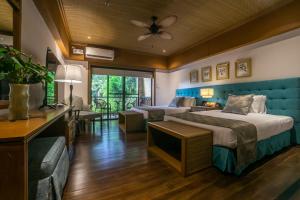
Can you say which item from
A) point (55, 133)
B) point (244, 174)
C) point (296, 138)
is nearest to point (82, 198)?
point (55, 133)

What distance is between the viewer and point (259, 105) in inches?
122

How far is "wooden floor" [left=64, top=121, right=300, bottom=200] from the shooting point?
1.46 metres

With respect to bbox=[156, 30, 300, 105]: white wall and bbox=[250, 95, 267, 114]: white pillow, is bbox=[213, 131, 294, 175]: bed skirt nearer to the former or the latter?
bbox=[250, 95, 267, 114]: white pillow

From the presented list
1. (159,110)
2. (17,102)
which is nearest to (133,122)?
(159,110)

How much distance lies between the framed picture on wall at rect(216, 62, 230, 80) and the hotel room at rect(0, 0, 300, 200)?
0.03 metres

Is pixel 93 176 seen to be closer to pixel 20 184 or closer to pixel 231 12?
pixel 20 184

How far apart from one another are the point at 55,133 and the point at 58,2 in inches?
89.7

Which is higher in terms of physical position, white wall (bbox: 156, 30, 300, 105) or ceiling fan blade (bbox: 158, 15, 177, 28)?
ceiling fan blade (bbox: 158, 15, 177, 28)

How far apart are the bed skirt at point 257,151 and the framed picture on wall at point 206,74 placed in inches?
94.3

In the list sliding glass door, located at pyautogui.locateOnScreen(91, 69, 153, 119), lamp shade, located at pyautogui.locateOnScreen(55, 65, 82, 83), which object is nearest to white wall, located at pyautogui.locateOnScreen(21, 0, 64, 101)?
lamp shade, located at pyautogui.locateOnScreen(55, 65, 82, 83)

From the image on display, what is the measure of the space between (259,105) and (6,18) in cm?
408

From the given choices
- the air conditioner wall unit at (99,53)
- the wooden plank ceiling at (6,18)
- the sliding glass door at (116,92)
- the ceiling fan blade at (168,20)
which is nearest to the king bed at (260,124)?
the ceiling fan blade at (168,20)

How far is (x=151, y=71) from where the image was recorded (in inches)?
242

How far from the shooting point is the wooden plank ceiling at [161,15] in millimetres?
2639
